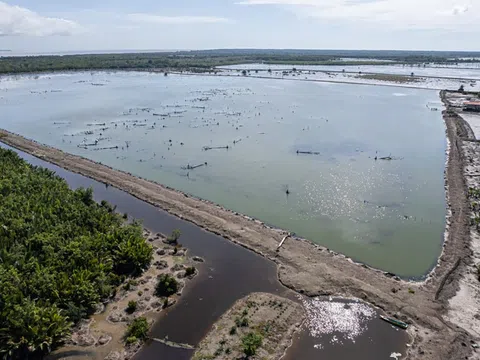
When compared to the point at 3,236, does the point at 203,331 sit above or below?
below

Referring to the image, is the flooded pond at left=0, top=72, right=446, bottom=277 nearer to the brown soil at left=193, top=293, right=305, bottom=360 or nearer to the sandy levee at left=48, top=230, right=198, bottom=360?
the brown soil at left=193, top=293, right=305, bottom=360

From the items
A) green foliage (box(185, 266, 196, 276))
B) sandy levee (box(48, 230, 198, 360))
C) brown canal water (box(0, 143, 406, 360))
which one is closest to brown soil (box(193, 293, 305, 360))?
brown canal water (box(0, 143, 406, 360))

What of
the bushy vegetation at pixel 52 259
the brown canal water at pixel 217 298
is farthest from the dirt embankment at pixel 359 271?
the bushy vegetation at pixel 52 259

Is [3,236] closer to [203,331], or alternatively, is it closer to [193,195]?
[203,331]

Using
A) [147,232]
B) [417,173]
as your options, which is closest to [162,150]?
[147,232]

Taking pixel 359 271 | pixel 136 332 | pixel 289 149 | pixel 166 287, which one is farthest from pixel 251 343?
pixel 289 149

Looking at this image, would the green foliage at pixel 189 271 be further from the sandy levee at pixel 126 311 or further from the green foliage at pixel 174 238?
the green foliage at pixel 174 238
